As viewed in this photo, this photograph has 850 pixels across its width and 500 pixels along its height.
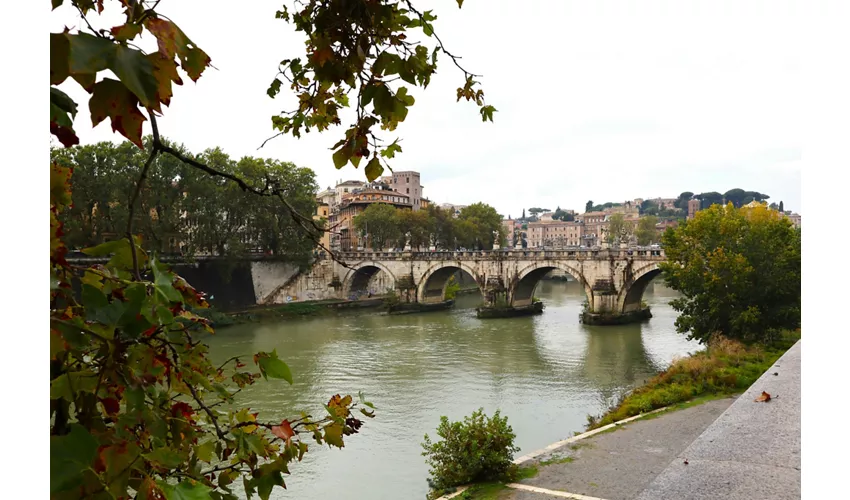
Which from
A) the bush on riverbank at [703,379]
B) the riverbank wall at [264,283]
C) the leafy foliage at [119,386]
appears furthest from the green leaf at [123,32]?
the riverbank wall at [264,283]

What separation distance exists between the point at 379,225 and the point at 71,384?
33.7 meters

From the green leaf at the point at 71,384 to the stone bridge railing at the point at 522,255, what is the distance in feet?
56.5

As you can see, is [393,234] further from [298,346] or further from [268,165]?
[298,346]

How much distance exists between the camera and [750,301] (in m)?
13.4

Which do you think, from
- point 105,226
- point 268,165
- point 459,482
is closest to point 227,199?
point 268,165

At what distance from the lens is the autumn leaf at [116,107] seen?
846mm

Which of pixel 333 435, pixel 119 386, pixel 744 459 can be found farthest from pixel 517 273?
pixel 119 386

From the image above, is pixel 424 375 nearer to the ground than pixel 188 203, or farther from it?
nearer to the ground

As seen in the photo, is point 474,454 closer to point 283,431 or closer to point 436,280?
point 283,431

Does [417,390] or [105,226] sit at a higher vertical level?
[105,226]

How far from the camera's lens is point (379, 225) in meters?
34.7

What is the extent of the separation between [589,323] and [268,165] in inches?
527

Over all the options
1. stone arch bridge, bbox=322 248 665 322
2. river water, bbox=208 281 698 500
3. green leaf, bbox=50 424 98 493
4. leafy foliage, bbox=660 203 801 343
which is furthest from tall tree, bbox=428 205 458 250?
green leaf, bbox=50 424 98 493

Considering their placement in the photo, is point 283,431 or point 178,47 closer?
point 178,47
